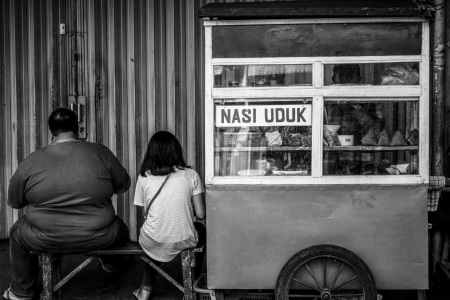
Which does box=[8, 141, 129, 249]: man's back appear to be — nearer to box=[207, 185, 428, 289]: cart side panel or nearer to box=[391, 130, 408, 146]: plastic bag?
box=[207, 185, 428, 289]: cart side panel

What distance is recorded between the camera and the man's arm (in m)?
4.11

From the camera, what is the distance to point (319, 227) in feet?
12.8

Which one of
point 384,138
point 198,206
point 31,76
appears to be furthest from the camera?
point 31,76

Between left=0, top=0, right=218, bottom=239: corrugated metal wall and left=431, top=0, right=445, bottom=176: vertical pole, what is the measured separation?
211 centimetres

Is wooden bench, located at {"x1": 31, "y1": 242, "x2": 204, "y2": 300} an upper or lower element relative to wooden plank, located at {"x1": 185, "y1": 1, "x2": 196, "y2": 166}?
lower

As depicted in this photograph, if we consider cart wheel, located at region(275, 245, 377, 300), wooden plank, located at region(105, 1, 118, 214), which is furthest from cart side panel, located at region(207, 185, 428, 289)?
wooden plank, located at region(105, 1, 118, 214)

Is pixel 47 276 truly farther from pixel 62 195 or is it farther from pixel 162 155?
pixel 162 155

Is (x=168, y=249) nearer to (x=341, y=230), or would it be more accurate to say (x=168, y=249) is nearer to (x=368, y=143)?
(x=341, y=230)

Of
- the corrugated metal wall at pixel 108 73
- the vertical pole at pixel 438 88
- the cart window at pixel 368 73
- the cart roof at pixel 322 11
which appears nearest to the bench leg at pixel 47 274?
the corrugated metal wall at pixel 108 73

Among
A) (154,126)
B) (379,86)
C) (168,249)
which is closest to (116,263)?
(168,249)

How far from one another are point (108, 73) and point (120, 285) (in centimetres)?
206

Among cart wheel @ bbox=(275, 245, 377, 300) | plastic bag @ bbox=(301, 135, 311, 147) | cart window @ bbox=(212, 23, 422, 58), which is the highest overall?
cart window @ bbox=(212, 23, 422, 58)

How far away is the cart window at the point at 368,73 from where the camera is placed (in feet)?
12.7

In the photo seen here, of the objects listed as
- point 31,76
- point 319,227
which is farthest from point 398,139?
point 31,76
